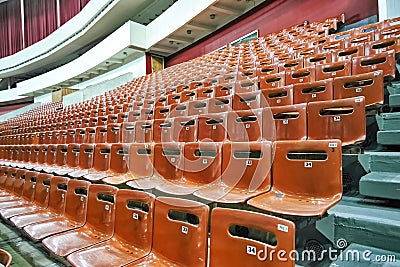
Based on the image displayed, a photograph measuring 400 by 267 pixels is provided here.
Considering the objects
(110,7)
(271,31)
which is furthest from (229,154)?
(110,7)

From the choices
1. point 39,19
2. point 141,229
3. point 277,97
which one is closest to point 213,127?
point 277,97

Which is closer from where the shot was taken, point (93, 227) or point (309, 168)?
point (309, 168)

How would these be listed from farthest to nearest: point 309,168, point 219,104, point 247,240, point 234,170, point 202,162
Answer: point 219,104 < point 202,162 < point 234,170 < point 309,168 < point 247,240

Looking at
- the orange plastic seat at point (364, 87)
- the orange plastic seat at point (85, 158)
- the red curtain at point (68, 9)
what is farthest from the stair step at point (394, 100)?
the red curtain at point (68, 9)

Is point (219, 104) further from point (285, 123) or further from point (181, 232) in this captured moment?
point (181, 232)

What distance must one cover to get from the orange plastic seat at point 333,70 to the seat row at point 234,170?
120 centimetres

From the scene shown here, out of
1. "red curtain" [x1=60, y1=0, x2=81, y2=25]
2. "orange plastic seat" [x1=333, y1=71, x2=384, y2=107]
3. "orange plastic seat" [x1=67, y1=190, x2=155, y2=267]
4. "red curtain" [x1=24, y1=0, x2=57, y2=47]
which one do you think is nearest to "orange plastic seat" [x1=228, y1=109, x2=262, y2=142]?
"orange plastic seat" [x1=333, y1=71, x2=384, y2=107]

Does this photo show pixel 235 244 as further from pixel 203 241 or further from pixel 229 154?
pixel 229 154

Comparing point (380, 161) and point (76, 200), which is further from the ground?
point (380, 161)

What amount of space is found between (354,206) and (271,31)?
19.5ft

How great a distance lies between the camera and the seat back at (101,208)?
70.7 inches

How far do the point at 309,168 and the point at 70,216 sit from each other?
5.44 feet

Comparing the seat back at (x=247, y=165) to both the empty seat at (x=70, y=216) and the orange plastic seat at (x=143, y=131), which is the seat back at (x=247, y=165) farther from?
the orange plastic seat at (x=143, y=131)

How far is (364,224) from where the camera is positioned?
122 centimetres
